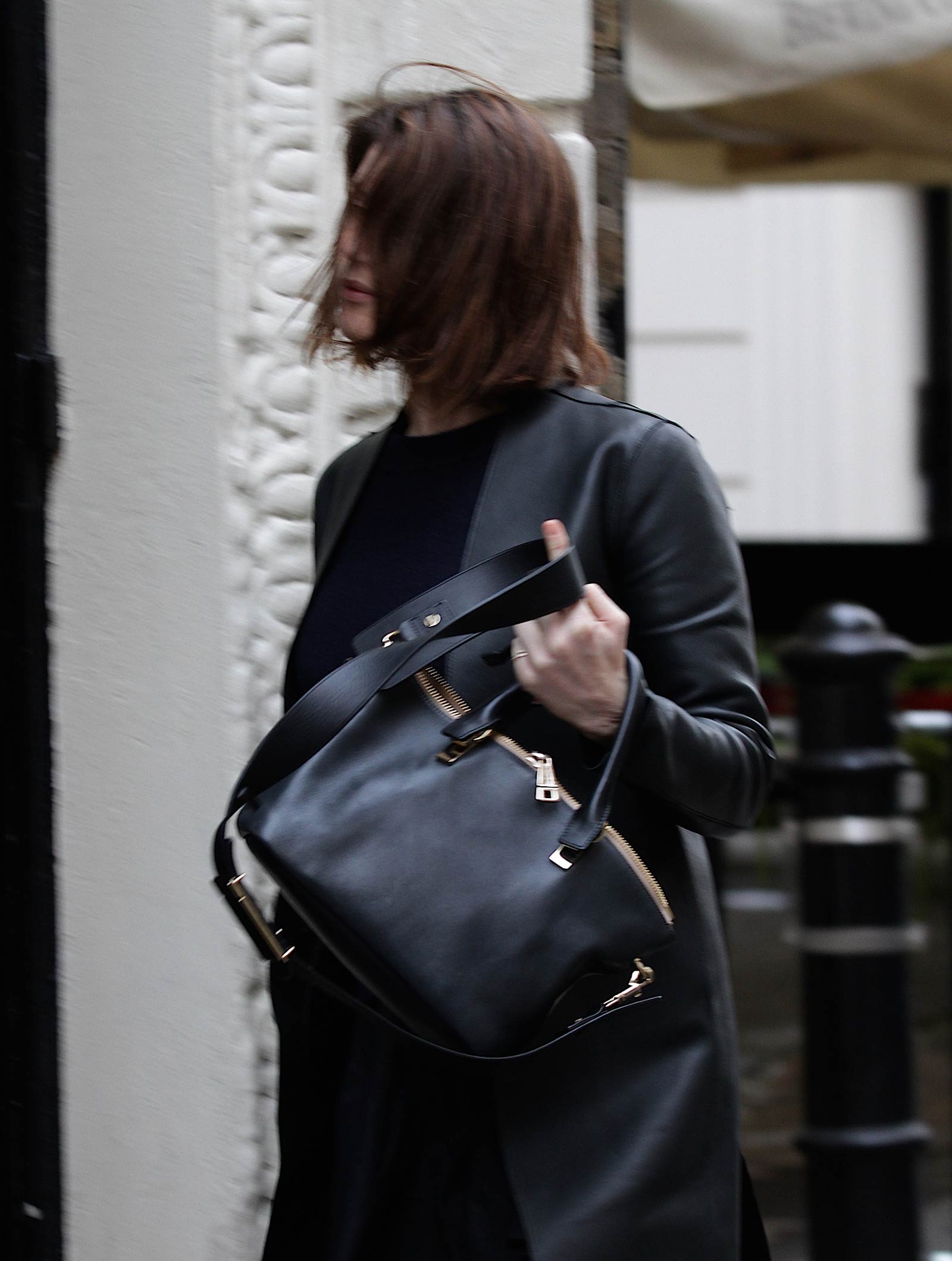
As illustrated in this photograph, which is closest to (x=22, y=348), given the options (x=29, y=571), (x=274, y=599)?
(x=29, y=571)

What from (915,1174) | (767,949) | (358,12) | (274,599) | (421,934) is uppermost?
(358,12)

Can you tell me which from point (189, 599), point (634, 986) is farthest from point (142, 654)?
point (634, 986)

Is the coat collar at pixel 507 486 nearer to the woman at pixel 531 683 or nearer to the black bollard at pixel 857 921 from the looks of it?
the woman at pixel 531 683

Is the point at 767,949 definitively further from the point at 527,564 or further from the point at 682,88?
the point at 527,564

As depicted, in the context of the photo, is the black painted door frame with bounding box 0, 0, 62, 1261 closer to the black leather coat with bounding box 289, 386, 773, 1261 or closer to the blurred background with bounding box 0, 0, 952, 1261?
the blurred background with bounding box 0, 0, 952, 1261

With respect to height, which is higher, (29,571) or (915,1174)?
(29,571)

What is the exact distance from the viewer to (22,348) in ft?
7.55

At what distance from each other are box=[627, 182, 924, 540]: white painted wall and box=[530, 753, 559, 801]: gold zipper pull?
6517mm

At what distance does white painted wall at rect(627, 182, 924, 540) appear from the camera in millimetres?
7730

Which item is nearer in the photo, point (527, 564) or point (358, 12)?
point (527, 564)

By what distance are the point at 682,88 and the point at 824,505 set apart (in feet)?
15.9

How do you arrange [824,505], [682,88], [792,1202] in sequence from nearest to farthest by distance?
[682,88]
[792,1202]
[824,505]

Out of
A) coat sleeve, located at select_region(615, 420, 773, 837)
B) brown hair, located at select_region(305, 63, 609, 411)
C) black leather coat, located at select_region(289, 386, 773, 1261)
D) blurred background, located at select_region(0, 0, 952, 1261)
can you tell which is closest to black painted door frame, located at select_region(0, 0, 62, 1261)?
blurred background, located at select_region(0, 0, 952, 1261)

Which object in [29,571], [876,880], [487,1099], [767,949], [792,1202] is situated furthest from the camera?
[767,949]
